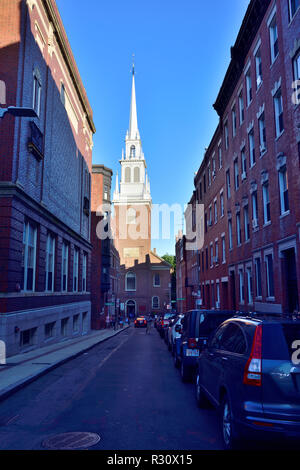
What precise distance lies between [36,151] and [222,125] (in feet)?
46.5

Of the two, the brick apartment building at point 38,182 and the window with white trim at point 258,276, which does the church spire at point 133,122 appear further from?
the window with white trim at point 258,276

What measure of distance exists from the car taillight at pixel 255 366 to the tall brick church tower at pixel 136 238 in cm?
6877

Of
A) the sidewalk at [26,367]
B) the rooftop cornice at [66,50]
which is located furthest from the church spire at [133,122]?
the sidewalk at [26,367]

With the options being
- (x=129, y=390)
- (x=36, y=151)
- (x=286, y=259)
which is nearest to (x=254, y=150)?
(x=286, y=259)

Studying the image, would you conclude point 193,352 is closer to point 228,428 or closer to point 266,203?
point 228,428

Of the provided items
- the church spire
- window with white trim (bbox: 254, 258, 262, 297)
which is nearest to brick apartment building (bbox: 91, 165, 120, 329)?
window with white trim (bbox: 254, 258, 262, 297)

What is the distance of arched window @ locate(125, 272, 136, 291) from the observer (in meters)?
75.5

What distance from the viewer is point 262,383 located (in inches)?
178

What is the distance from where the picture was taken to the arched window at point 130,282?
7551 centimetres

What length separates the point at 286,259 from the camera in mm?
15031

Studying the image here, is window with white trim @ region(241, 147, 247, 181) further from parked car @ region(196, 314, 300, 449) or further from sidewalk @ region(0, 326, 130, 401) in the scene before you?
parked car @ region(196, 314, 300, 449)

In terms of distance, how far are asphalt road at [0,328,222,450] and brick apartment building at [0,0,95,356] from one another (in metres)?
4.98

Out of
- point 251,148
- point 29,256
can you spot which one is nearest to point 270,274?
point 251,148
